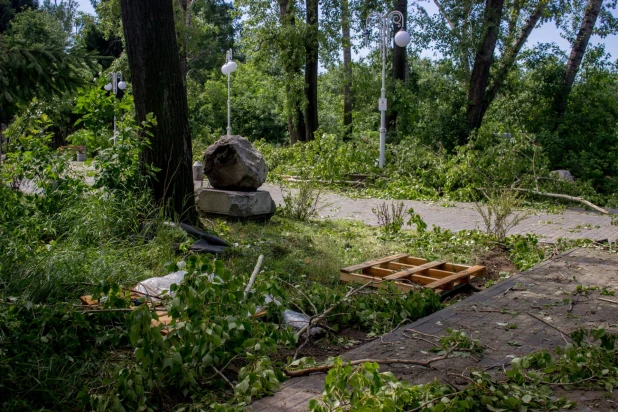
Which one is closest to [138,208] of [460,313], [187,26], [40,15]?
[460,313]

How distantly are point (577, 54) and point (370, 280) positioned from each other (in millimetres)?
19443

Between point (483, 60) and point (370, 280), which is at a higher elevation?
point (483, 60)

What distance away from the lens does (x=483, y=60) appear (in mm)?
20797

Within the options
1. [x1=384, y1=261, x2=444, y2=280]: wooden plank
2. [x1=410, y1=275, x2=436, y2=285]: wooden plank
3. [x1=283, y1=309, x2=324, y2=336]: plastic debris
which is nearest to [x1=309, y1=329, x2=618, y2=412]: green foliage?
[x1=283, y1=309, x2=324, y2=336]: plastic debris

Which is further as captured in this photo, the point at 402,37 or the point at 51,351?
the point at 402,37

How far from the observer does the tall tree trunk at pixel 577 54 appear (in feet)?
72.6

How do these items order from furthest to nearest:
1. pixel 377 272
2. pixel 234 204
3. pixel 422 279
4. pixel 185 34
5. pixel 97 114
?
pixel 185 34, pixel 234 204, pixel 97 114, pixel 377 272, pixel 422 279

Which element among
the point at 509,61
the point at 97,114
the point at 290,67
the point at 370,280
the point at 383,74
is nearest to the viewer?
the point at 370,280

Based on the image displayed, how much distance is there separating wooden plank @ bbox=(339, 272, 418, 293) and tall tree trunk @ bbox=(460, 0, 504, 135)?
1469cm

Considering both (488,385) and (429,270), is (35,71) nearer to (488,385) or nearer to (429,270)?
(488,385)

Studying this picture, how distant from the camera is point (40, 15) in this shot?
49.0 meters

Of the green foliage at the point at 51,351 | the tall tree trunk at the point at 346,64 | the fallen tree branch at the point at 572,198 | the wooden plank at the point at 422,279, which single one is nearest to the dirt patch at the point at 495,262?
the wooden plank at the point at 422,279

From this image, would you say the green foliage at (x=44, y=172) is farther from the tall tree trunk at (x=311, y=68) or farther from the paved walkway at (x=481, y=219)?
the tall tree trunk at (x=311, y=68)

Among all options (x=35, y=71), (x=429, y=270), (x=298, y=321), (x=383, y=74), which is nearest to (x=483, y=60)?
(x=383, y=74)
